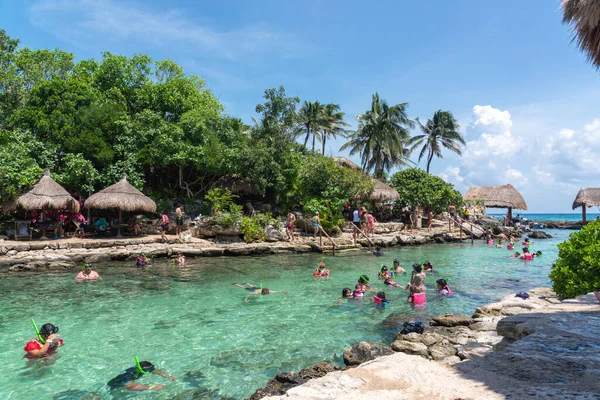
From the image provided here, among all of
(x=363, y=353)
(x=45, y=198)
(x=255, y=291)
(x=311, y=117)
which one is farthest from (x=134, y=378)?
(x=311, y=117)

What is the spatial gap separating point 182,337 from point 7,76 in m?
25.5

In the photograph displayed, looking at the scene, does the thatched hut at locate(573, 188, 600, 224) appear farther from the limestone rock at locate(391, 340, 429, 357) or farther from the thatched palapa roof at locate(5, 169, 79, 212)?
the thatched palapa roof at locate(5, 169, 79, 212)

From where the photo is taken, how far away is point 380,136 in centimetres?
3216

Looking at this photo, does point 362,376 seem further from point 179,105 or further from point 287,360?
point 179,105

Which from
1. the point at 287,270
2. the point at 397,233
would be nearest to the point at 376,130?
the point at 397,233

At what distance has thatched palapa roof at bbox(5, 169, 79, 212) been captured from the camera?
16219mm

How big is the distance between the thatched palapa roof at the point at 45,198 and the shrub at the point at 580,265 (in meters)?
18.8

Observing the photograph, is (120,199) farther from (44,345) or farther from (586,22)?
(586,22)

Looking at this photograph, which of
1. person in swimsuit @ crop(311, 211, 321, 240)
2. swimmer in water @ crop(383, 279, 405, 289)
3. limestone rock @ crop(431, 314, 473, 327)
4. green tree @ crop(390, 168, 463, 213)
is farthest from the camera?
green tree @ crop(390, 168, 463, 213)

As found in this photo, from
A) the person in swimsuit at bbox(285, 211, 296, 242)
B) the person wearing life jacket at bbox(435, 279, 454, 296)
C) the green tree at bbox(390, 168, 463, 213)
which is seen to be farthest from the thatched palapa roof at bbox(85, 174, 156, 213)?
the green tree at bbox(390, 168, 463, 213)

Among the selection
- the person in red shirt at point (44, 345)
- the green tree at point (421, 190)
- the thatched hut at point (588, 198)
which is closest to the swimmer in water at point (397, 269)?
the person in red shirt at point (44, 345)

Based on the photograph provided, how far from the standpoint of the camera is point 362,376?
177 inches

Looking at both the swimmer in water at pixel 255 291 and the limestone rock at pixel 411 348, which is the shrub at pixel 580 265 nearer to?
the limestone rock at pixel 411 348

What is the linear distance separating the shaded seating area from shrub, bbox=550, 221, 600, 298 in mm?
→ 32190
